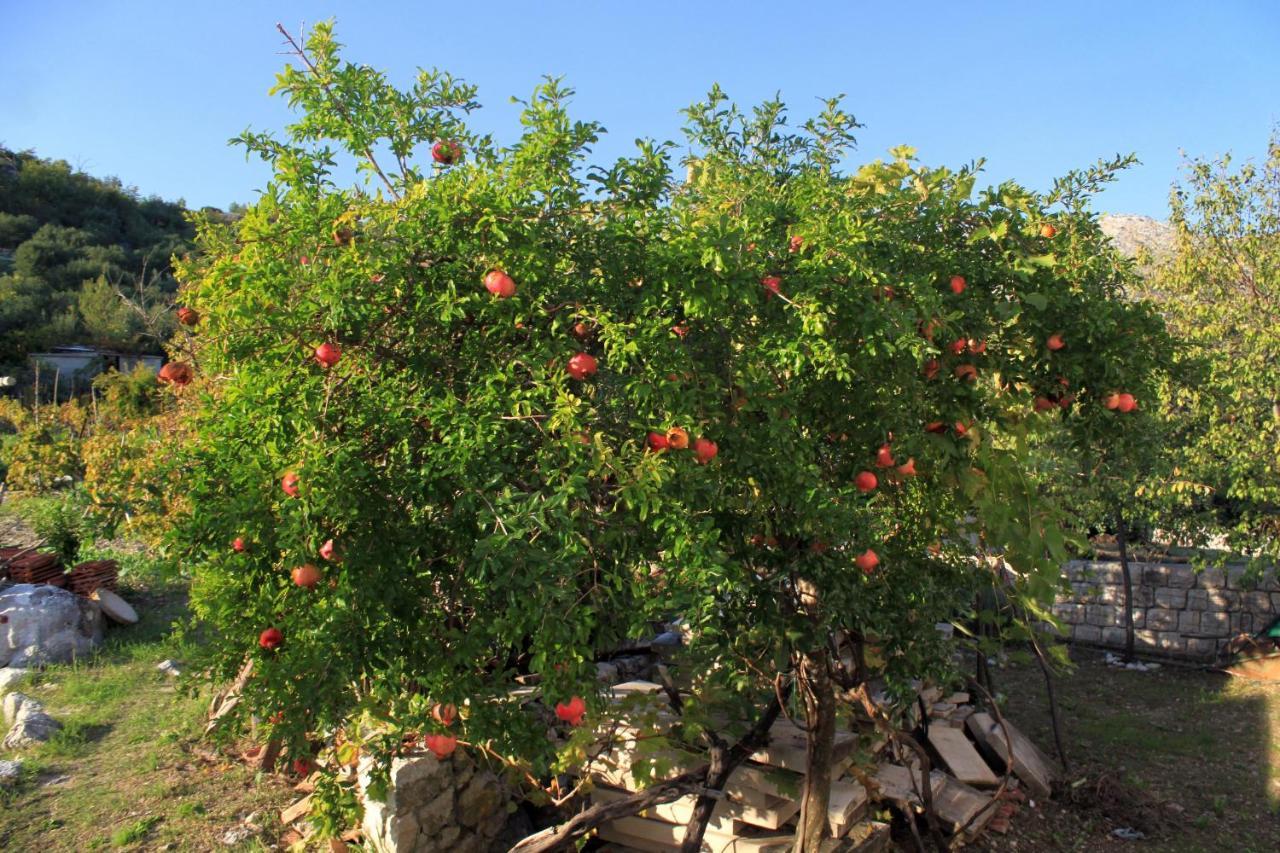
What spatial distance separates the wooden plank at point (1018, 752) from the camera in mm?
6246

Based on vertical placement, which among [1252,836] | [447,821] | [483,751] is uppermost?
[483,751]

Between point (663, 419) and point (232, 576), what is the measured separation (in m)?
1.53

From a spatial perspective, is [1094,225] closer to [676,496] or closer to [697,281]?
[697,281]

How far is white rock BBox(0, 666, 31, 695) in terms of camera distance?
24.3 ft

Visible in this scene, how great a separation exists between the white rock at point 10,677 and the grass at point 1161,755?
7.48m

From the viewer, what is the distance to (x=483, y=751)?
4.53 meters

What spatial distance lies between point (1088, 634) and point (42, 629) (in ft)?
36.6

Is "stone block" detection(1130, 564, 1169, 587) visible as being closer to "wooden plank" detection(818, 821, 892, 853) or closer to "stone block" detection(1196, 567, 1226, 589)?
"stone block" detection(1196, 567, 1226, 589)

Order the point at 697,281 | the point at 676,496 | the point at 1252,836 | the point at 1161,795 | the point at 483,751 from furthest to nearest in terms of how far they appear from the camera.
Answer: the point at 1161,795 < the point at 1252,836 < the point at 483,751 < the point at 697,281 < the point at 676,496

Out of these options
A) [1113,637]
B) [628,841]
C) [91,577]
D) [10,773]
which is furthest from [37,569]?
[1113,637]

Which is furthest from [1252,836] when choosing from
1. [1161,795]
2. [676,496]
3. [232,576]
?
[232,576]

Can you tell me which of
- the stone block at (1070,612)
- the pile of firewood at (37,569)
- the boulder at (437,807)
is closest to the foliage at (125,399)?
the pile of firewood at (37,569)

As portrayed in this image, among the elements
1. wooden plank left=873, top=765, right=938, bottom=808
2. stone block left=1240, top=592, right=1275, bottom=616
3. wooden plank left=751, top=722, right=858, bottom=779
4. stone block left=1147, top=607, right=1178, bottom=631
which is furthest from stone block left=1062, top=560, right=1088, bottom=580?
wooden plank left=751, top=722, right=858, bottom=779

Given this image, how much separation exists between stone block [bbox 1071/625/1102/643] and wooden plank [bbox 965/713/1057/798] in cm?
477
